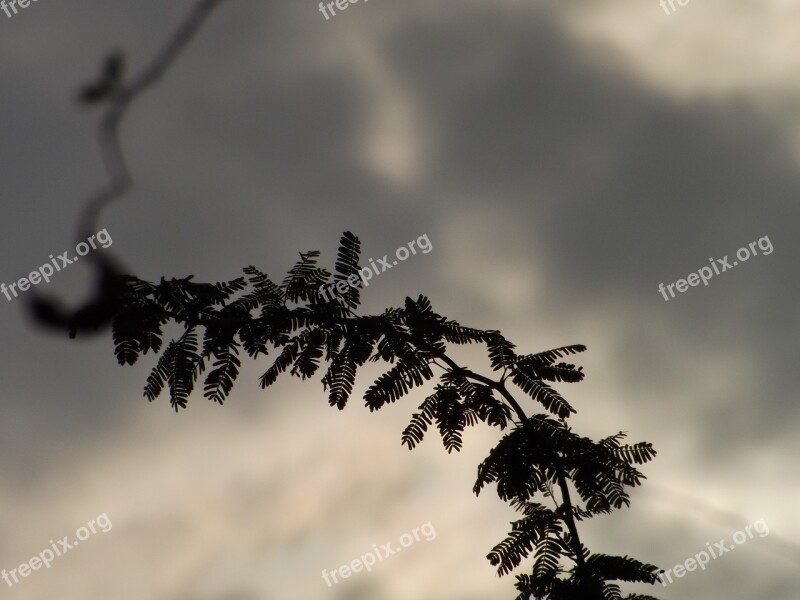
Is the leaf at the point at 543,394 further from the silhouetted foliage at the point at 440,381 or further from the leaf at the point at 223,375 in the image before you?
the leaf at the point at 223,375

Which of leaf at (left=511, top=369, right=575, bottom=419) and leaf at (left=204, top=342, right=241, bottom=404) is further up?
leaf at (left=204, top=342, right=241, bottom=404)

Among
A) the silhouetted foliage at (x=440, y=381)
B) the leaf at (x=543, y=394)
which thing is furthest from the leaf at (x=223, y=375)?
the leaf at (x=543, y=394)

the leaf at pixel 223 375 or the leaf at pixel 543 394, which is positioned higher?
the leaf at pixel 223 375

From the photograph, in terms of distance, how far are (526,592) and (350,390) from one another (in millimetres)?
1378

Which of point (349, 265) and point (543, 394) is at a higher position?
point (349, 265)

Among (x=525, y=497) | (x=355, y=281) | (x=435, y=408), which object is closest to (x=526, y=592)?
(x=525, y=497)

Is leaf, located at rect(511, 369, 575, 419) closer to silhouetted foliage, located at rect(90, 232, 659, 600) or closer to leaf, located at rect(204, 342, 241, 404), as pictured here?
silhouetted foliage, located at rect(90, 232, 659, 600)

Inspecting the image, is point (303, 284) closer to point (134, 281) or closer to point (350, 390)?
point (350, 390)

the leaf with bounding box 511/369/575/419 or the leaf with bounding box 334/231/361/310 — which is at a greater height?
the leaf with bounding box 334/231/361/310

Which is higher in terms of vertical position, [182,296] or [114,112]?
[182,296]

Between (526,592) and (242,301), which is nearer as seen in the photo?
(526,592)

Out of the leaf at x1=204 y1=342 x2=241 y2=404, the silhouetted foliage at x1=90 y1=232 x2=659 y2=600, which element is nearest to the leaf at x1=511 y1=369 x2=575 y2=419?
the silhouetted foliage at x1=90 y1=232 x2=659 y2=600

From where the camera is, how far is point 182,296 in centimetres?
346

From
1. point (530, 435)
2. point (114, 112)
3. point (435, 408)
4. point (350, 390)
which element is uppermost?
point (114, 112)
